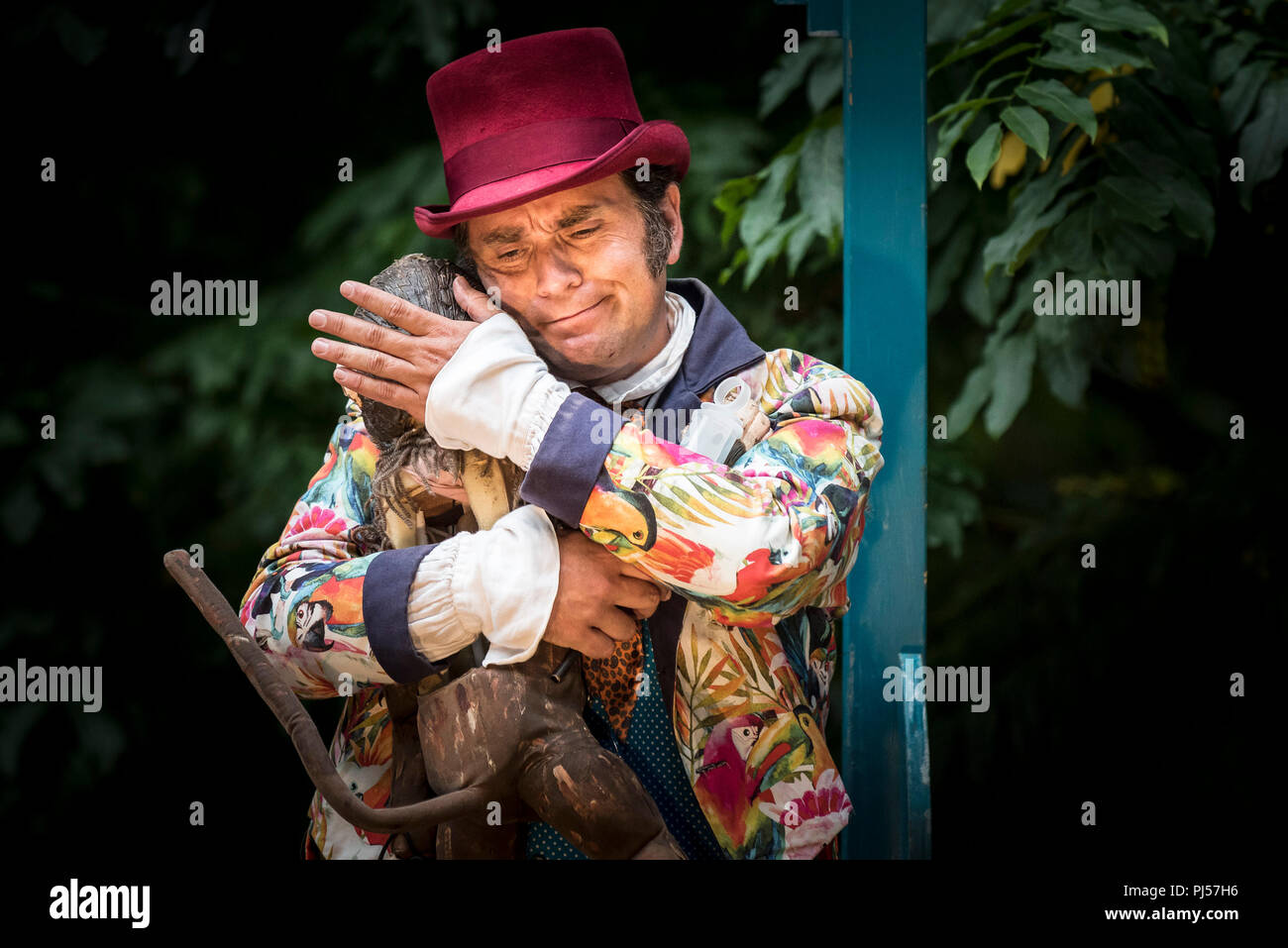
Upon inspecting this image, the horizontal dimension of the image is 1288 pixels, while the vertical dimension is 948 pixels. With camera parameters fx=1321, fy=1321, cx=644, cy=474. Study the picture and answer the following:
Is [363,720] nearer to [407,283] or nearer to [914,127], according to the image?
[407,283]

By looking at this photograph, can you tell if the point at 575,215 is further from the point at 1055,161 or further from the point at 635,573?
the point at 1055,161

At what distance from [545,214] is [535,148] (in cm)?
9

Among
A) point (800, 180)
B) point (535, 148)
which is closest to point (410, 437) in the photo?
point (535, 148)

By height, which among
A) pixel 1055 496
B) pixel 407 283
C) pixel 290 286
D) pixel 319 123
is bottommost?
pixel 1055 496

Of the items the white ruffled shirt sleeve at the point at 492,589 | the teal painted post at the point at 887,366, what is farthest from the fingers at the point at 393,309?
the teal painted post at the point at 887,366

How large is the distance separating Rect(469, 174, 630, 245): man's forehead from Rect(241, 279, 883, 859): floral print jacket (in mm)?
254

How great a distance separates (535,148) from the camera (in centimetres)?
175

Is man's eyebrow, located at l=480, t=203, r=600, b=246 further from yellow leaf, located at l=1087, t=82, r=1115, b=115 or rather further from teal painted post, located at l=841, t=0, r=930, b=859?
yellow leaf, located at l=1087, t=82, r=1115, b=115

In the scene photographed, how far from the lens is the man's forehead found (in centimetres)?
175

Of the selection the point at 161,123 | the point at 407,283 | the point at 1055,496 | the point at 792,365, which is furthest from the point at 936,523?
the point at 161,123

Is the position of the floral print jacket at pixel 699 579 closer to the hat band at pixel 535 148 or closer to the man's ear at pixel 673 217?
the man's ear at pixel 673 217

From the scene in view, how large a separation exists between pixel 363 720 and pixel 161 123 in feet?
4.88

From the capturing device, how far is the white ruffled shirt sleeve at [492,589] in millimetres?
1642

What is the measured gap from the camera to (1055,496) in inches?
123
